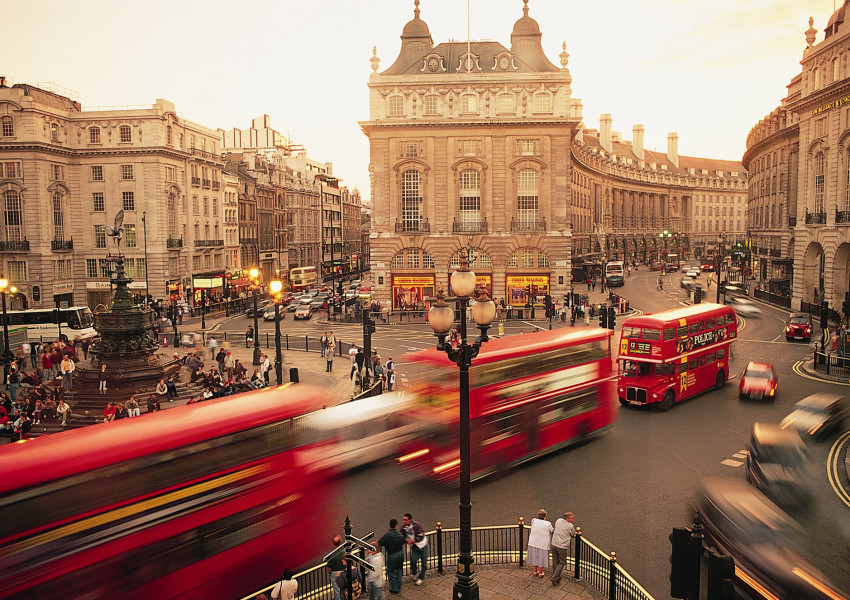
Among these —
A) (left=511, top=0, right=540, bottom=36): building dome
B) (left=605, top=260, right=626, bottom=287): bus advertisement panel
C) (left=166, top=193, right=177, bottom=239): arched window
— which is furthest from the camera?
(left=605, top=260, right=626, bottom=287): bus advertisement panel

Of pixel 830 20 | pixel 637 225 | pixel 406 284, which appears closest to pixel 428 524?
pixel 406 284

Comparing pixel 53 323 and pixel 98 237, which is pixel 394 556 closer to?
pixel 53 323

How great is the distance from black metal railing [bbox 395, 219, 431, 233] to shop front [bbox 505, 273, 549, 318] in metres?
8.25

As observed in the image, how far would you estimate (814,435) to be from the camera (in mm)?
18500

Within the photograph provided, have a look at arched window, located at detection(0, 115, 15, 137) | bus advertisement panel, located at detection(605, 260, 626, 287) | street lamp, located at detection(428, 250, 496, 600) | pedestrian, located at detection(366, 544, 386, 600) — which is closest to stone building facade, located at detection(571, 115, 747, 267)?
bus advertisement panel, located at detection(605, 260, 626, 287)

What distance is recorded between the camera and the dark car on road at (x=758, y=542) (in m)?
9.90

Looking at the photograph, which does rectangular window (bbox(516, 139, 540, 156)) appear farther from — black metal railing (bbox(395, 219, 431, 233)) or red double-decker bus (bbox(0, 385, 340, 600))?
red double-decker bus (bbox(0, 385, 340, 600))

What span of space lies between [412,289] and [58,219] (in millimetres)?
31413

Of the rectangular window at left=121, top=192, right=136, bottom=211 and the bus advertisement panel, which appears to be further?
the bus advertisement panel

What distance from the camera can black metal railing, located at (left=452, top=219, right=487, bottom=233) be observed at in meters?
56.5

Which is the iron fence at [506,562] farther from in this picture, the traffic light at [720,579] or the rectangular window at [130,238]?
the rectangular window at [130,238]

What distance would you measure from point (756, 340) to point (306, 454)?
113 feet

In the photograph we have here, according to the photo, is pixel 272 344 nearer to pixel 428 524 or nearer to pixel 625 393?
pixel 625 393

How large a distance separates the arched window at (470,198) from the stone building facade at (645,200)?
27375 mm
